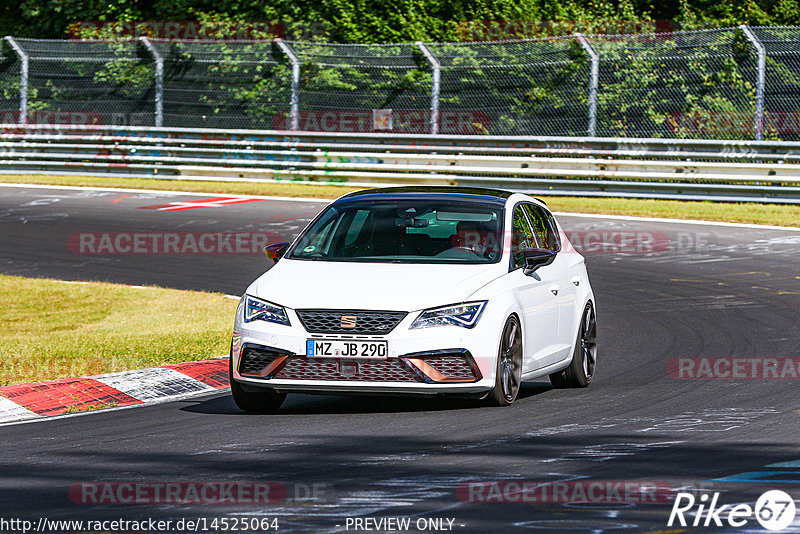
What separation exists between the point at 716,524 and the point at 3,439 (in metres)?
4.37

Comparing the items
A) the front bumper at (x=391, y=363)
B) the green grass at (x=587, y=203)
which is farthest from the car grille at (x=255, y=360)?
the green grass at (x=587, y=203)

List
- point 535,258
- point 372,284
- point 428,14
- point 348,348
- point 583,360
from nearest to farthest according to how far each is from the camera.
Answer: point 348,348 → point 372,284 → point 535,258 → point 583,360 → point 428,14

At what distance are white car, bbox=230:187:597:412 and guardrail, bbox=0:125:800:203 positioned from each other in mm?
14193

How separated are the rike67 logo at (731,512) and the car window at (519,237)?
3.55 metres

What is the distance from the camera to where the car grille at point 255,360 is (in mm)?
8492

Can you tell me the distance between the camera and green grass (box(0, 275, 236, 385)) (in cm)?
1067

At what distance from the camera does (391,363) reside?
8.30m

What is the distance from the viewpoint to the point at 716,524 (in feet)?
17.8

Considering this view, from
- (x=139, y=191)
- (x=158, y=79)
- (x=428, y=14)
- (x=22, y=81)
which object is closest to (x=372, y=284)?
(x=139, y=191)

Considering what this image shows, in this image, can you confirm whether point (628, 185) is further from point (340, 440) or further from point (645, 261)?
point (340, 440)

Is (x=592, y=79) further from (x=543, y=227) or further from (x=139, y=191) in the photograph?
(x=543, y=227)

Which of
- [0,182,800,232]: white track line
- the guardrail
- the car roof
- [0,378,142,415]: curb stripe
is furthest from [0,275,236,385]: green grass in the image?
the guardrail

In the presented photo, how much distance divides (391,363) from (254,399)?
108 centimetres

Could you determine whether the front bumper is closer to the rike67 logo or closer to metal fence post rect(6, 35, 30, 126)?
the rike67 logo
